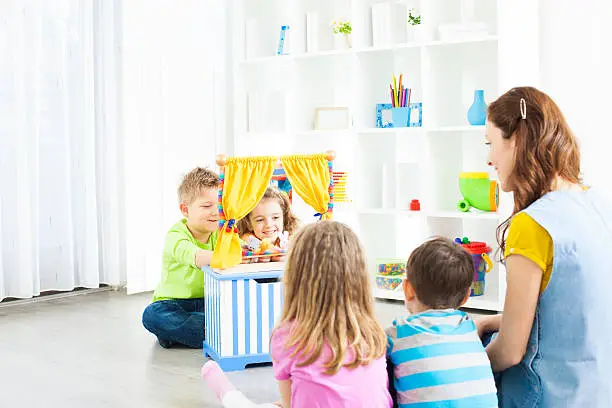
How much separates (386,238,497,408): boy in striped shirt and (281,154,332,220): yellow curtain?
123cm

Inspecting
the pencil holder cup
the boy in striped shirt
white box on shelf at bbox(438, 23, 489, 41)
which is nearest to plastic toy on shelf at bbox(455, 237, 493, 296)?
the pencil holder cup

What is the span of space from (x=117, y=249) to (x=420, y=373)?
311cm

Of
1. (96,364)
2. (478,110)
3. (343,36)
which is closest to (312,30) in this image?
(343,36)

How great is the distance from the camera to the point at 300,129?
4785 millimetres

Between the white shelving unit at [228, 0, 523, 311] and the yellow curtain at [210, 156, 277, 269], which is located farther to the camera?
the white shelving unit at [228, 0, 523, 311]

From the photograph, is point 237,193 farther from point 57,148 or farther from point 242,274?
point 57,148

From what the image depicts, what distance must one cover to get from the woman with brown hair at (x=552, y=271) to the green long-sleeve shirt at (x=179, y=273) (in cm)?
A: 174

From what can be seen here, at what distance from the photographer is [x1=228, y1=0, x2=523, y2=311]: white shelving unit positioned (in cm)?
415

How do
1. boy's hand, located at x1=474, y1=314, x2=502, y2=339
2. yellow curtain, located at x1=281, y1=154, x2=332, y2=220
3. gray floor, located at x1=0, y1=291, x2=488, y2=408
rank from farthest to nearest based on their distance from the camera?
yellow curtain, located at x1=281, y1=154, x2=332, y2=220 → gray floor, located at x1=0, y1=291, x2=488, y2=408 → boy's hand, located at x1=474, y1=314, x2=502, y2=339

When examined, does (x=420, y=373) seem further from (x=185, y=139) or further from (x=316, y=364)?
(x=185, y=139)

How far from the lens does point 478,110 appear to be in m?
3.98

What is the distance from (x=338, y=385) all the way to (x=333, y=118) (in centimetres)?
302

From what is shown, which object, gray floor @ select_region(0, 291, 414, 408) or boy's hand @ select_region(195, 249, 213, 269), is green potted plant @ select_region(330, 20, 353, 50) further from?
boy's hand @ select_region(195, 249, 213, 269)

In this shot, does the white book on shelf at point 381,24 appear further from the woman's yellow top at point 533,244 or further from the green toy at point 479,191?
the woman's yellow top at point 533,244
